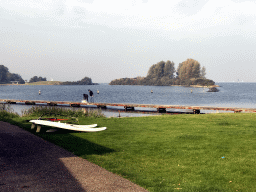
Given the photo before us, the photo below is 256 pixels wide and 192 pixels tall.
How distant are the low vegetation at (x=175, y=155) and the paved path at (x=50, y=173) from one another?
1.40ft

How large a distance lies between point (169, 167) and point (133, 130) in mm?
6150

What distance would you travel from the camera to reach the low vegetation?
5988 millimetres

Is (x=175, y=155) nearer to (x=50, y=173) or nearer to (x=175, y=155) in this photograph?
(x=175, y=155)

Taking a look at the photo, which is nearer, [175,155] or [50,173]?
[50,173]

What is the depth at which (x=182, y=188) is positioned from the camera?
18.2ft

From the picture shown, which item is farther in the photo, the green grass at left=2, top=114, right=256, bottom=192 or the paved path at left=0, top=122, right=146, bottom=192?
the green grass at left=2, top=114, right=256, bottom=192

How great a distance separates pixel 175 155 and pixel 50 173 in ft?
13.3

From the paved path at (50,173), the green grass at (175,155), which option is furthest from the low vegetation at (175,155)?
the paved path at (50,173)

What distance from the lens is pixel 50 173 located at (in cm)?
630

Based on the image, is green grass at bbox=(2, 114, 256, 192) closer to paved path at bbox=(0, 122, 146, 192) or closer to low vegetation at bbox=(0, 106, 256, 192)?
low vegetation at bbox=(0, 106, 256, 192)


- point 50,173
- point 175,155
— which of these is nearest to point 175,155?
point 175,155

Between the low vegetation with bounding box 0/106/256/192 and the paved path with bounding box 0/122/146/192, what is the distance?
1.40 feet

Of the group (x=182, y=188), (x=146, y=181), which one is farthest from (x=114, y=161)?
(x=182, y=188)

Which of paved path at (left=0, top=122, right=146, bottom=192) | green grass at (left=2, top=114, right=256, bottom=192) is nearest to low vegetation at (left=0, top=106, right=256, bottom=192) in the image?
green grass at (left=2, top=114, right=256, bottom=192)
